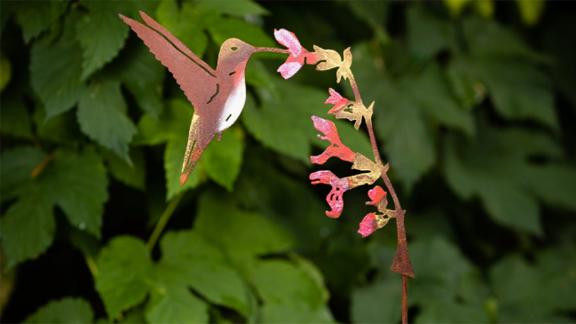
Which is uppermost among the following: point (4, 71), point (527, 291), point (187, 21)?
point (187, 21)

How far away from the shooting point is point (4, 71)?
129 centimetres

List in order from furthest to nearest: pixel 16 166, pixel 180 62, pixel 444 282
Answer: pixel 444 282 < pixel 16 166 < pixel 180 62

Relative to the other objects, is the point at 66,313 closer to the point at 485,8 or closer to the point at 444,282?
the point at 444,282

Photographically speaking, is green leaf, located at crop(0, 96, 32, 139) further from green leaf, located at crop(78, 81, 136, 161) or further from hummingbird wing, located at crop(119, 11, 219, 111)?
hummingbird wing, located at crop(119, 11, 219, 111)

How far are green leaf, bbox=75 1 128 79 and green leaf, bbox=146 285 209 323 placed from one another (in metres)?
0.36

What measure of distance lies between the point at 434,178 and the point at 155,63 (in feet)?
3.44

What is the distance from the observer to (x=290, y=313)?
1.28 meters

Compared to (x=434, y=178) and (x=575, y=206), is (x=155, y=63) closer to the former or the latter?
(x=434, y=178)

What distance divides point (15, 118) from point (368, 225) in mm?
847

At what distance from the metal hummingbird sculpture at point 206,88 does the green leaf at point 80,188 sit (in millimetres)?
582

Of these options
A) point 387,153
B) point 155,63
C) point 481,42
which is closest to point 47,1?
point 155,63

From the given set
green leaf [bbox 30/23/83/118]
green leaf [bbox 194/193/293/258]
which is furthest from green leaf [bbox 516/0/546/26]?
green leaf [bbox 30/23/83/118]

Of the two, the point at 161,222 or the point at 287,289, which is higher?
the point at 161,222

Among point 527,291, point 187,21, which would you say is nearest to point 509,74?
point 527,291
